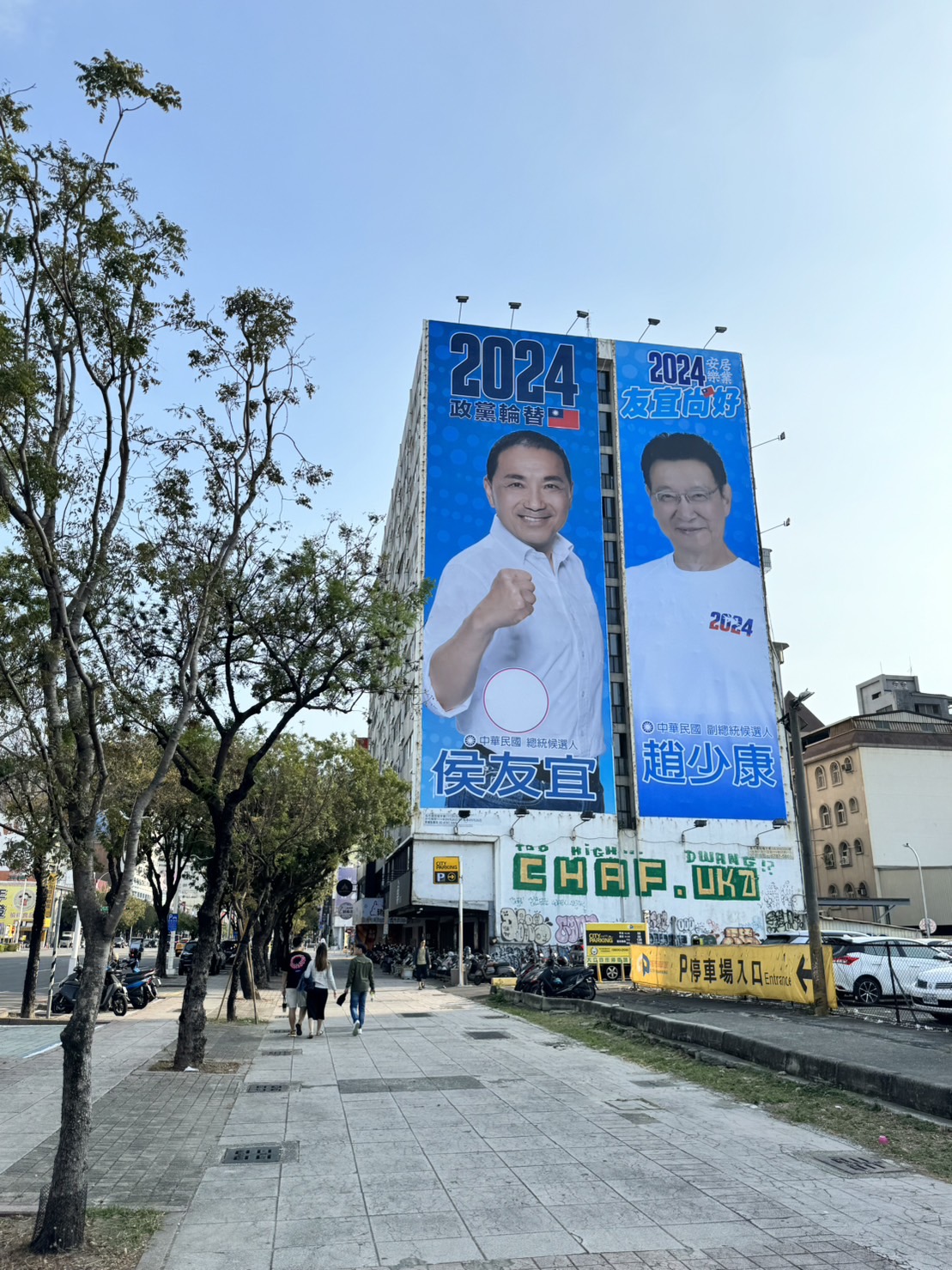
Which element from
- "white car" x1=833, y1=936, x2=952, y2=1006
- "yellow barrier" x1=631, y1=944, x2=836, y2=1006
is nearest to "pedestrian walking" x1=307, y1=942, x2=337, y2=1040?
"yellow barrier" x1=631, y1=944, x2=836, y2=1006

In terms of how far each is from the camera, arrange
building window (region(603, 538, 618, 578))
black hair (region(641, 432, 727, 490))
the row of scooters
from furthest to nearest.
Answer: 1. black hair (region(641, 432, 727, 490))
2. building window (region(603, 538, 618, 578))
3. the row of scooters

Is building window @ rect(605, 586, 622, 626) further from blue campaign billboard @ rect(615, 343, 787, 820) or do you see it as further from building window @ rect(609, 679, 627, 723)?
building window @ rect(609, 679, 627, 723)

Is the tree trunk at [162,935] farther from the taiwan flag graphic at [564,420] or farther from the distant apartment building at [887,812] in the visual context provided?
the distant apartment building at [887,812]

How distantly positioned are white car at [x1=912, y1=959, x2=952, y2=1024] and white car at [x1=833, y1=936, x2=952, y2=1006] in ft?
0.68

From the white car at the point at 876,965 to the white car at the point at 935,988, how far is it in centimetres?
21

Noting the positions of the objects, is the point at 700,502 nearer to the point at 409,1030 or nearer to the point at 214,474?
the point at 409,1030

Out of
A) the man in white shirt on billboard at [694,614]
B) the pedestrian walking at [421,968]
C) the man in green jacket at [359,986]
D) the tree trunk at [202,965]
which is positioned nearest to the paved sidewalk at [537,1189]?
the tree trunk at [202,965]

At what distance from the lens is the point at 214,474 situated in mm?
10859

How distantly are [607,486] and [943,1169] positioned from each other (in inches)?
1780

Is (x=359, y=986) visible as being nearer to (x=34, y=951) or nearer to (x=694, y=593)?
(x=34, y=951)

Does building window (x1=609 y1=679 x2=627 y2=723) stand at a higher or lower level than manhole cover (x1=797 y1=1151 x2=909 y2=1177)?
higher

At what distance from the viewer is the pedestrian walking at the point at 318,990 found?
1733 centimetres

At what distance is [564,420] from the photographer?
49125 mm

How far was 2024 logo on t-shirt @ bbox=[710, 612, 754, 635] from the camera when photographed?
48406 mm
